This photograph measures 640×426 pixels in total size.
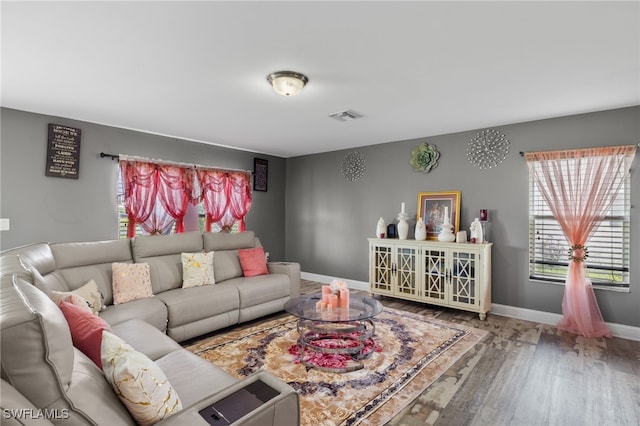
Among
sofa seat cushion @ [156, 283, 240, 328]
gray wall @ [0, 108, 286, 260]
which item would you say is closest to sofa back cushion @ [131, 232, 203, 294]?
sofa seat cushion @ [156, 283, 240, 328]

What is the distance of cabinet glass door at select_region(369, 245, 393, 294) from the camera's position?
4.60 m

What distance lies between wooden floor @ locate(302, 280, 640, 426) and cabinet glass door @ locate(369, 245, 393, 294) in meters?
1.50

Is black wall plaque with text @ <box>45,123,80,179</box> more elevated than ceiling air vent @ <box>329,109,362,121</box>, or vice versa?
ceiling air vent @ <box>329,109,362,121</box>

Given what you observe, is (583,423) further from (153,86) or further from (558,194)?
(153,86)

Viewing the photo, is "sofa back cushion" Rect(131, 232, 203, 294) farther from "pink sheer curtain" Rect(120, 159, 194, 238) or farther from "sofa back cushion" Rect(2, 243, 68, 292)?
"pink sheer curtain" Rect(120, 159, 194, 238)

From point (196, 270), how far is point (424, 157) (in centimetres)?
340

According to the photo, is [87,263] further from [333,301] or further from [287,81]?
[287,81]

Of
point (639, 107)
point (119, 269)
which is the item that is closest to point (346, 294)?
point (119, 269)

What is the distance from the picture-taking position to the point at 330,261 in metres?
5.74

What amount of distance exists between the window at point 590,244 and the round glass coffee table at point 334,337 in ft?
7.30

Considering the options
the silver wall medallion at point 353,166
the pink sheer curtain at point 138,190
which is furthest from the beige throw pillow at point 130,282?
the silver wall medallion at point 353,166

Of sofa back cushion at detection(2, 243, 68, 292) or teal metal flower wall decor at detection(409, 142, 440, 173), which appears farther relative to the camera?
teal metal flower wall decor at detection(409, 142, 440, 173)

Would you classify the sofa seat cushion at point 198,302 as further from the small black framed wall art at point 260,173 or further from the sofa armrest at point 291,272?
the small black framed wall art at point 260,173

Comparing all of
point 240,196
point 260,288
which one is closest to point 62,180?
point 240,196
